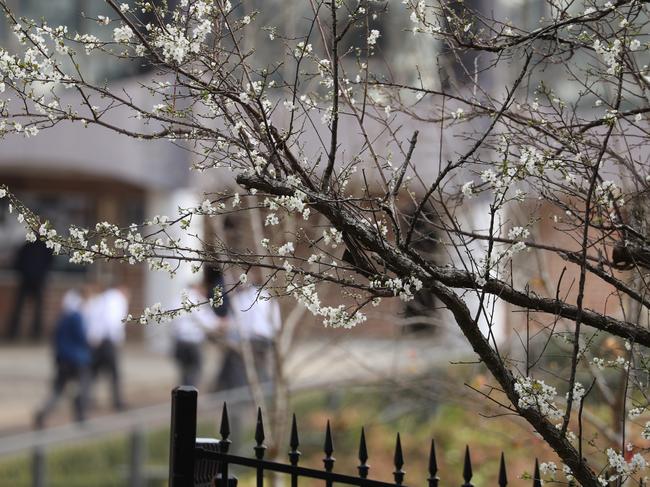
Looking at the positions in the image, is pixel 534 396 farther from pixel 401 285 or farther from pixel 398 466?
pixel 398 466

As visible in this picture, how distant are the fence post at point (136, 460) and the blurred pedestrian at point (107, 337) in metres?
4.68

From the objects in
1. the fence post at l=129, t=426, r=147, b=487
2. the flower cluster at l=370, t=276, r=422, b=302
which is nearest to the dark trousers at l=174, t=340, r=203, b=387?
the fence post at l=129, t=426, r=147, b=487

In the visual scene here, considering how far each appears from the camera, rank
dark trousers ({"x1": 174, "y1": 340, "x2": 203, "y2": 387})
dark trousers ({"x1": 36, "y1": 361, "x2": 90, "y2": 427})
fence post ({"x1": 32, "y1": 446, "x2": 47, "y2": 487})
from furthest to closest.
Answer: dark trousers ({"x1": 174, "y1": 340, "x2": 203, "y2": 387}) < dark trousers ({"x1": 36, "y1": 361, "x2": 90, "y2": 427}) < fence post ({"x1": 32, "y1": 446, "x2": 47, "y2": 487})

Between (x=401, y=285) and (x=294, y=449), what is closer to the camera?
(x=401, y=285)

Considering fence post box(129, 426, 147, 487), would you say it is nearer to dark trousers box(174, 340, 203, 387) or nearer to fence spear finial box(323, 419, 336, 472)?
dark trousers box(174, 340, 203, 387)

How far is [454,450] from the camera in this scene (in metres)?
11.6

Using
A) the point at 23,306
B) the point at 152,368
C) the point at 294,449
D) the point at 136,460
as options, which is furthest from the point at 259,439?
the point at 23,306

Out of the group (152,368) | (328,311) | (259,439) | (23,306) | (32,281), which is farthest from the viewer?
(23,306)

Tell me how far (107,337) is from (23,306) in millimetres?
8538

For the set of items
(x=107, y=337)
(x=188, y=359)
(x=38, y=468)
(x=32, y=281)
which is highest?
(x=32, y=281)

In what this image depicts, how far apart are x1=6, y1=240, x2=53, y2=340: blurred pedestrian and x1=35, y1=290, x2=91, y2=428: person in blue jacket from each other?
7.37 m

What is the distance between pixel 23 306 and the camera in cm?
2272

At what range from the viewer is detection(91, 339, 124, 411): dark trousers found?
48.3 ft

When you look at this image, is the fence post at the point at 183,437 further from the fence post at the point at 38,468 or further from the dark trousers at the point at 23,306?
the dark trousers at the point at 23,306
